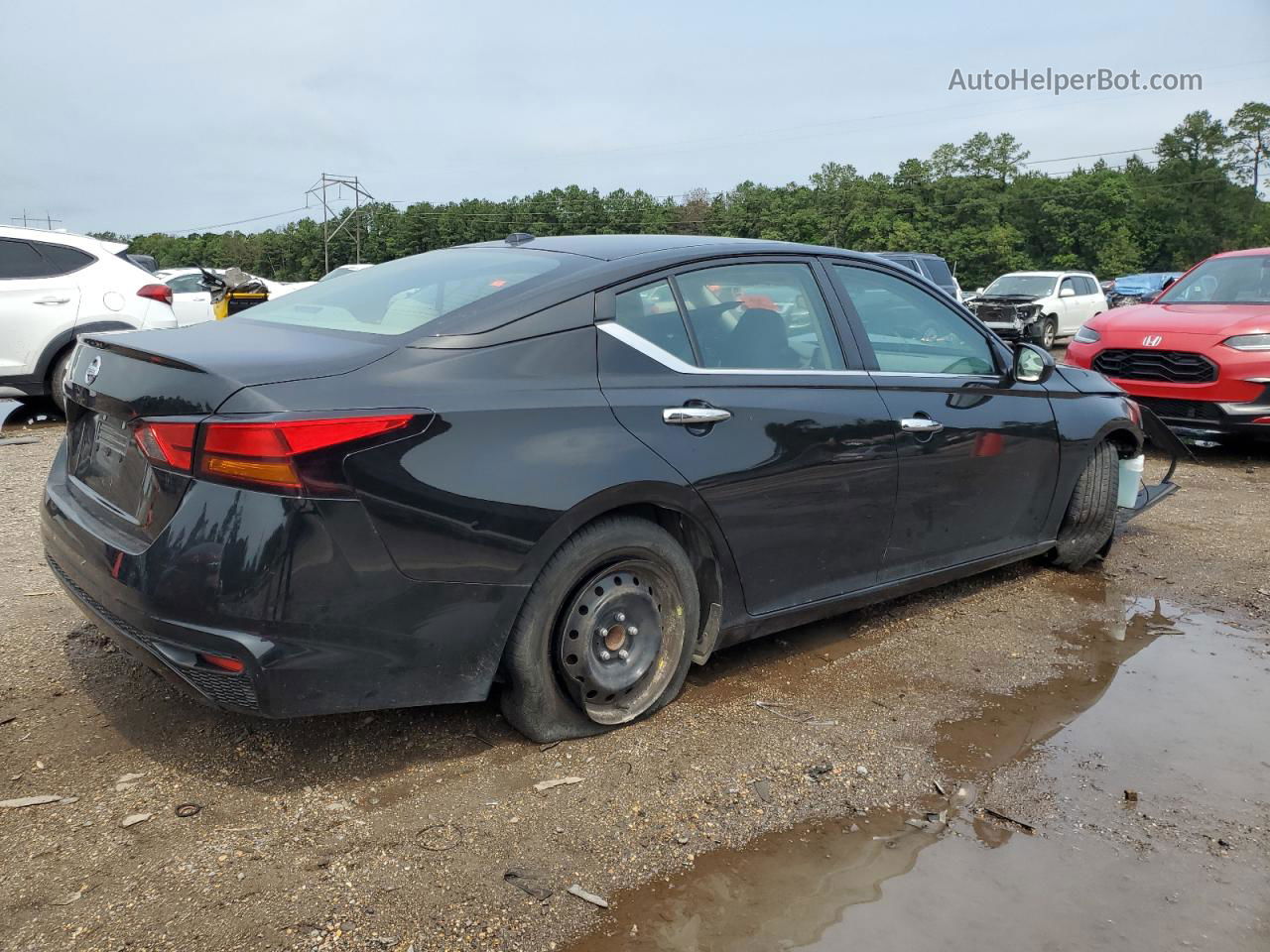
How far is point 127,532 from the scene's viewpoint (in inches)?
111

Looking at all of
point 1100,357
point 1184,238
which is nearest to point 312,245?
point 1184,238

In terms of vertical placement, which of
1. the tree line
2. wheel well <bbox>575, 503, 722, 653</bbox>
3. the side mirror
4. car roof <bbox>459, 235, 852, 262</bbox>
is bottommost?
wheel well <bbox>575, 503, 722, 653</bbox>

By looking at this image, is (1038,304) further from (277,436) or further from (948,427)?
(277,436)

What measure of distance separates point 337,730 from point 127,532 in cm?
94

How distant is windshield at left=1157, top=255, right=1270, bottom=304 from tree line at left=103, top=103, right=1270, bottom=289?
61.8m

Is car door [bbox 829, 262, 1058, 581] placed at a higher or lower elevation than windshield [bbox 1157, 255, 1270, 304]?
lower

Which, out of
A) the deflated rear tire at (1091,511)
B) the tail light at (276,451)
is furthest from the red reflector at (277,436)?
the deflated rear tire at (1091,511)

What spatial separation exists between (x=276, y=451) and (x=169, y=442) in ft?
1.19

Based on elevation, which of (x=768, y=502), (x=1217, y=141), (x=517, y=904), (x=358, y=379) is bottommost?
(x=517, y=904)

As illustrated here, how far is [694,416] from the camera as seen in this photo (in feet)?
10.8

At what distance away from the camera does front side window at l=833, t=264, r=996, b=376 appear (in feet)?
13.5

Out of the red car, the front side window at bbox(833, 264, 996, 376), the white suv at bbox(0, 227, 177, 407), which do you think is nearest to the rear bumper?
the front side window at bbox(833, 264, 996, 376)

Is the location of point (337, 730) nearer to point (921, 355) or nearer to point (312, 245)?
point (921, 355)

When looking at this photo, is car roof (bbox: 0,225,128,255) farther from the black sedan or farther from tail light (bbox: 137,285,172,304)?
the black sedan
